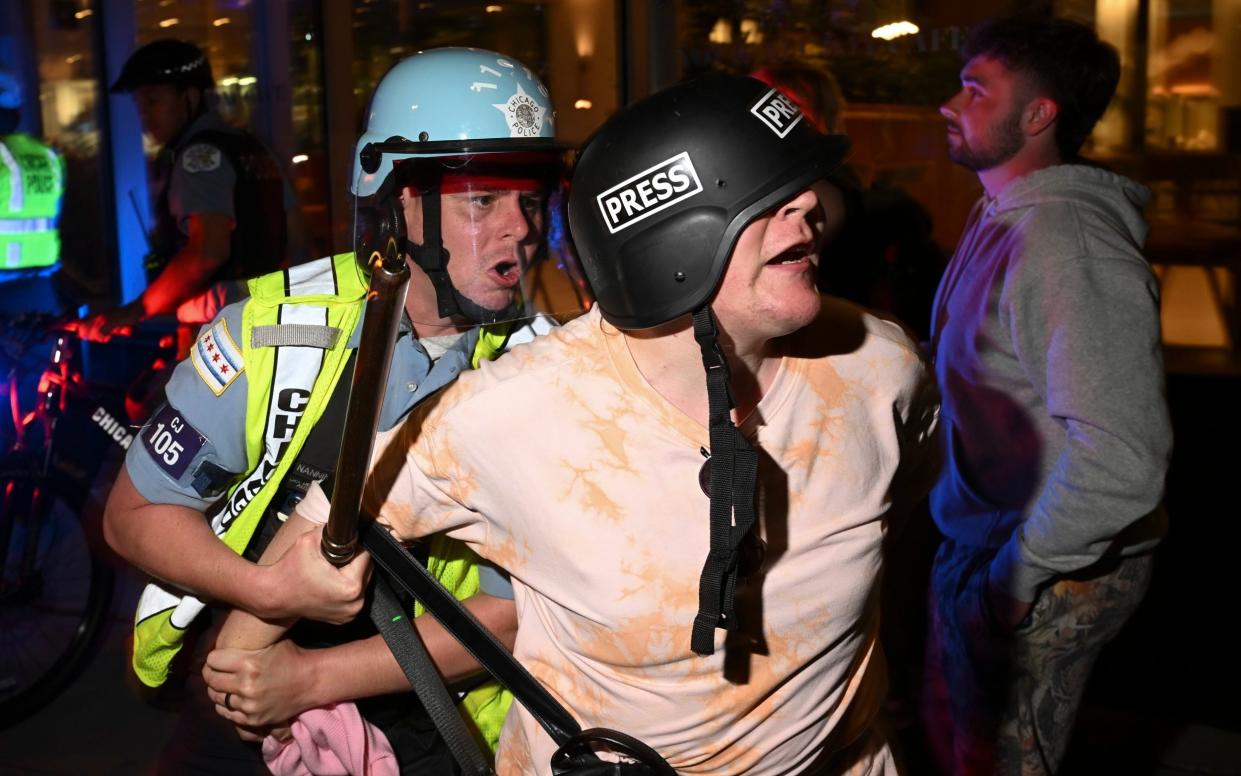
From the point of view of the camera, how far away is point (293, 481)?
217 cm

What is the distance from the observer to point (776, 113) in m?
1.84

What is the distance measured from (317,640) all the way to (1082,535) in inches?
59.8

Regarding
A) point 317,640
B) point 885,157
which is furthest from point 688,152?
point 885,157

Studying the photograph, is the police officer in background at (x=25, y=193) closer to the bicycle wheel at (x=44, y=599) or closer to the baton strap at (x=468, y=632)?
the bicycle wheel at (x=44, y=599)

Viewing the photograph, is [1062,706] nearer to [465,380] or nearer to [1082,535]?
[1082,535]

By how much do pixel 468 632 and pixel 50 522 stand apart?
3942 millimetres

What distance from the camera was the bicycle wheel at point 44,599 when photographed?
16.9ft

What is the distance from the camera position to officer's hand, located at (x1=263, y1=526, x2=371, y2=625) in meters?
1.90

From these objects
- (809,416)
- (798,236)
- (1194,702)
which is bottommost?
(1194,702)

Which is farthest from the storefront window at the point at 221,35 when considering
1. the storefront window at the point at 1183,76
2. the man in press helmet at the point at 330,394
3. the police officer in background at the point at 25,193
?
the man in press helmet at the point at 330,394

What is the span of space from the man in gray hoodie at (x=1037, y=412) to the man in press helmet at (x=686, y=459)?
101 cm

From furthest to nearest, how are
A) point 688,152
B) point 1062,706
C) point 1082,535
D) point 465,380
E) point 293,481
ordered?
1. point 1062,706
2. point 1082,535
3. point 293,481
4. point 465,380
5. point 688,152

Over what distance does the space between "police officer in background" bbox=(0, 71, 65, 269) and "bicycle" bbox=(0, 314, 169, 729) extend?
1.79 m

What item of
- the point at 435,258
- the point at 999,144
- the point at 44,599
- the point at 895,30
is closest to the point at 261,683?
the point at 435,258
